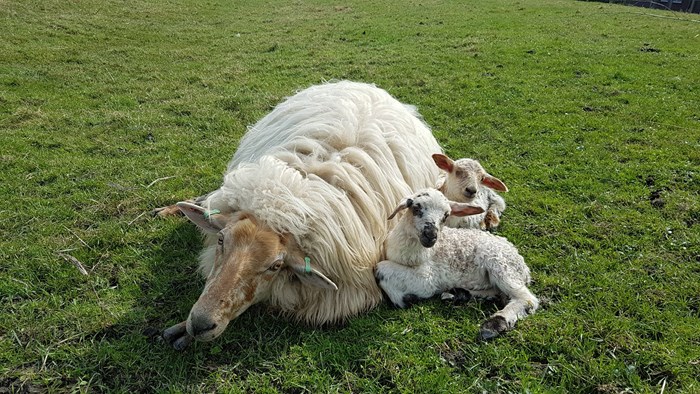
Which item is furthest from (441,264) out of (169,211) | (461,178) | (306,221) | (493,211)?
(169,211)

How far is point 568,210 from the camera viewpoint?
19.0ft

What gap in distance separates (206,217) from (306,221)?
0.84 m

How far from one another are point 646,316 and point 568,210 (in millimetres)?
1967

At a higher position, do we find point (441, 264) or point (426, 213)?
point (426, 213)

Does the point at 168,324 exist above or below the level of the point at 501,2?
below

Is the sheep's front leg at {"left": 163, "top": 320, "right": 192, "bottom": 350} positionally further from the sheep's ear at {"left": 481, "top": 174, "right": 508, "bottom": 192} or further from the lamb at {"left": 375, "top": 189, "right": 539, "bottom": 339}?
the sheep's ear at {"left": 481, "top": 174, "right": 508, "bottom": 192}

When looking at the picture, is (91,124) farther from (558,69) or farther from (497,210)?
(558,69)

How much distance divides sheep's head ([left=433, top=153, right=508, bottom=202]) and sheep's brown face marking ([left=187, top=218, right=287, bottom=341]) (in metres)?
2.15

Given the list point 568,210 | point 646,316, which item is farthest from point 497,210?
point 646,316

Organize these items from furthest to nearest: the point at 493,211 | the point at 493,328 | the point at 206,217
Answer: the point at 493,211
the point at 206,217
the point at 493,328

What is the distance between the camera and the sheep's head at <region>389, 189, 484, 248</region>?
3.85 metres

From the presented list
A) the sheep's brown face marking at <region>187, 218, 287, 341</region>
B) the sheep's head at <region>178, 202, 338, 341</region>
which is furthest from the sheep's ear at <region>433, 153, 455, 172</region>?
the sheep's brown face marking at <region>187, 218, 287, 341</region>

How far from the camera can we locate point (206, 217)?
3861 millimetres

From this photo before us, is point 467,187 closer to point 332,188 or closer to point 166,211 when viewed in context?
point 332,188
